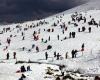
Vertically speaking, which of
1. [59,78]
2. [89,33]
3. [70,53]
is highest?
[89,33]

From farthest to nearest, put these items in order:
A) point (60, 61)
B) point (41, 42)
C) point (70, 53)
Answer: point (41, 42)
point (70, 53)
point (60, 61)

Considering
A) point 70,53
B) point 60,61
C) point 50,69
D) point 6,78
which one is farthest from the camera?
point 70,53

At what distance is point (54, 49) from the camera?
3031 inches

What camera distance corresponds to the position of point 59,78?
5403cm

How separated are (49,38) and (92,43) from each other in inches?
442

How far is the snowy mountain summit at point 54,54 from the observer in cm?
5738

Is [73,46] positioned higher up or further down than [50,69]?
higher up

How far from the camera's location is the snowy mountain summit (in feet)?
188

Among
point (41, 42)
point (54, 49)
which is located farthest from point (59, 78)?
point (41, 42)

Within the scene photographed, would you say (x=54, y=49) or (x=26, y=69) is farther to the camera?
(x=54, y=49)

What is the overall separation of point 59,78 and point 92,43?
24.2m

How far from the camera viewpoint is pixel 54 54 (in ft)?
229

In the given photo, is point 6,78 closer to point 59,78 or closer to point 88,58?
point 59,78

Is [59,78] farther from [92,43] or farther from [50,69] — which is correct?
[92,43]
